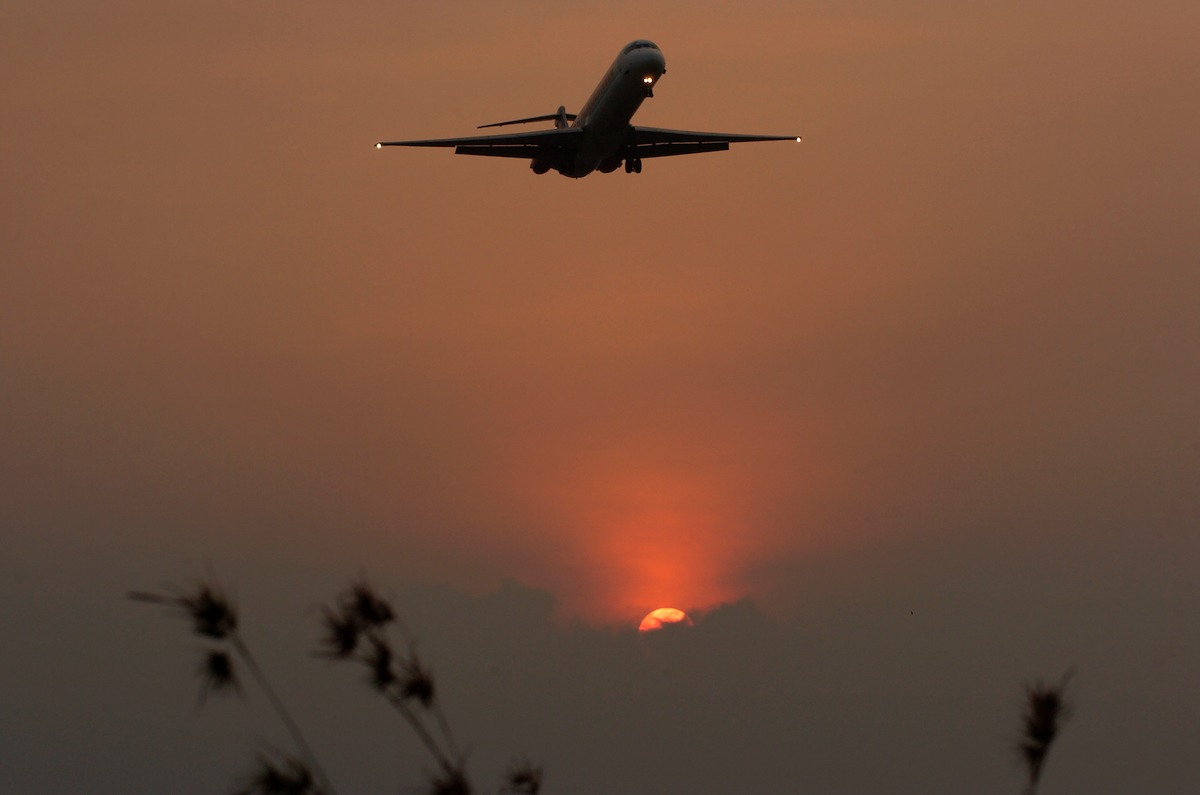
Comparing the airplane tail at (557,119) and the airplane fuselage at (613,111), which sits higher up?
the airplane tail at (557,119)

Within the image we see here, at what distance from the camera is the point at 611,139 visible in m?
97.8

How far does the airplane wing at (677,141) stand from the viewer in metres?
101

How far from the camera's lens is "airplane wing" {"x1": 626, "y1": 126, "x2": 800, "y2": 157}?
332 ft

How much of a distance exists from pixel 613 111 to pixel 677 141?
10535 millimetres

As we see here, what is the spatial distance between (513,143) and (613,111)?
10792 millimetres

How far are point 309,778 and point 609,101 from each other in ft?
256

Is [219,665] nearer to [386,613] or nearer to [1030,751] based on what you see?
[386,613]

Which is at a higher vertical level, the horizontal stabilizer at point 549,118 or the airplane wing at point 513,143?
the horizontal stabilizer at point 549,118

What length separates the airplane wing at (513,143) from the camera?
329 ft

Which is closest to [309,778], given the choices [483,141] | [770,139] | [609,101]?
[609,101]

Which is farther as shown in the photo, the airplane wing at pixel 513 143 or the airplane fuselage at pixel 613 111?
the airplane wing at pixel 513 143

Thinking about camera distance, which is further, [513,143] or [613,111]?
[513,143]

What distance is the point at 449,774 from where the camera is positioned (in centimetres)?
2016

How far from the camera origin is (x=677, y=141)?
340 ft
